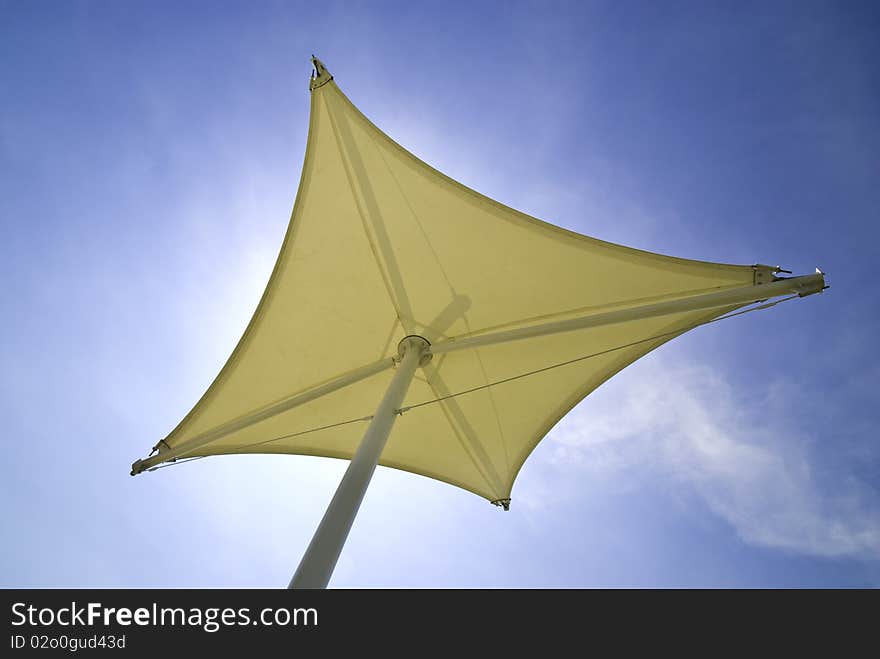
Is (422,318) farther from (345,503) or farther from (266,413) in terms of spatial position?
(345,503)

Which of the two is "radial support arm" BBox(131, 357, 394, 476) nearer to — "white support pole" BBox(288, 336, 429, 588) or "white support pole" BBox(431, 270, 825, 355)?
"white support pole" BBox(288, 336, 429, 588)

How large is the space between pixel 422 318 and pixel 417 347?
78cm

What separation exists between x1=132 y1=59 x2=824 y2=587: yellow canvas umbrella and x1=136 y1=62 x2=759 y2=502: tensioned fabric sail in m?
0.02

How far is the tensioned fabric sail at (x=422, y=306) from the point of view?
6535 millimetres

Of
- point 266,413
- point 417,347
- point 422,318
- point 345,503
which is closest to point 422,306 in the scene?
point 422,318

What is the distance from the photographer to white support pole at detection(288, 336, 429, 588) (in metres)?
3.53

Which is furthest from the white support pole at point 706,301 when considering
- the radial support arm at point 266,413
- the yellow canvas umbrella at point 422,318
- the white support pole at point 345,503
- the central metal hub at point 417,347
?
the radial support arm at point 266,413

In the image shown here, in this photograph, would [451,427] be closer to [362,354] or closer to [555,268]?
[362,354]

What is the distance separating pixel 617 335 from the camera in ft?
23.0

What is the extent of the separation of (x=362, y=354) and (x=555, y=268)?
10.4 feet

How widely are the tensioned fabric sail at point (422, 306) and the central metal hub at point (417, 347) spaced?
586 mm

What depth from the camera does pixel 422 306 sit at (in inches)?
283

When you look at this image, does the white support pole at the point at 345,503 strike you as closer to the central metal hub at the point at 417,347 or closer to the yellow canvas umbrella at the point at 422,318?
the yellow canvas umbrella at the point at 422,318
